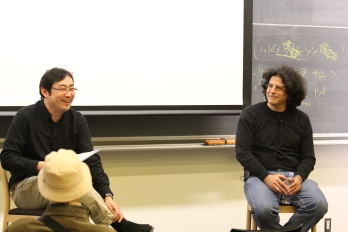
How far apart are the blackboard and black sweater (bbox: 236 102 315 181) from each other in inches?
19.0

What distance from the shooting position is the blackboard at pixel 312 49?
9.97ft

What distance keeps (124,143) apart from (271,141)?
3.29ft

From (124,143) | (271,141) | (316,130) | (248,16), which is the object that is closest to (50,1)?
(124,143)

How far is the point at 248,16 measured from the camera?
292 centimetres

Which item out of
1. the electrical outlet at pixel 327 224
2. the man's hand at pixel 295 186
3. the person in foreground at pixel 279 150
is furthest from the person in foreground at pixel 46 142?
the electrical outlet at pixel 327 224

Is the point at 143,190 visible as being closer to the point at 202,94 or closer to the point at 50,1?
the point at 202,94

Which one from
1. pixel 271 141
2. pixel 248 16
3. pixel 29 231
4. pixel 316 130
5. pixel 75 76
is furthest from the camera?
pixel 316 130

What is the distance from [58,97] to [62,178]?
103 cm

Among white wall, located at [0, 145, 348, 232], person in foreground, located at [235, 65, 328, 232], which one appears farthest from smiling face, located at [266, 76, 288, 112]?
white wall, located at [0, 145, 348, 232]

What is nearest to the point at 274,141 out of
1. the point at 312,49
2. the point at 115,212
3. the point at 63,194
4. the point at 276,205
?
the point at 276,205

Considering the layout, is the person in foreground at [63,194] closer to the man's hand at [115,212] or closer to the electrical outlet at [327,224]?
the man's hand at [115,212]

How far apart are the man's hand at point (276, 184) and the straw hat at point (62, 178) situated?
1375mm

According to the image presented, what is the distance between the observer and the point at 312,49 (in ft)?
10.2

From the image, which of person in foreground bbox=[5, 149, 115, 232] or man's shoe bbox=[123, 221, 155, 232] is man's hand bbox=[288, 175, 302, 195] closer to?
man's shoe bbox=[123, 221, 155, 232]
